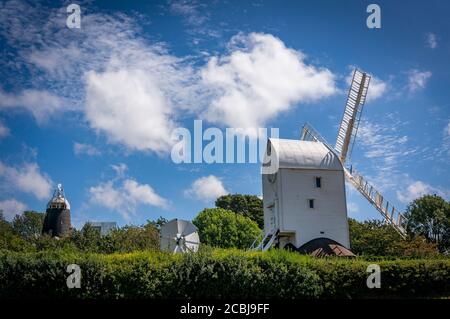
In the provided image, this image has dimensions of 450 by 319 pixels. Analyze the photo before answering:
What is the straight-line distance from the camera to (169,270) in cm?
2497

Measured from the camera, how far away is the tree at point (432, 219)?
62.3 metres

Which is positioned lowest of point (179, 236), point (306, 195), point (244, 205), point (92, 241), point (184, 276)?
point (184, 276)

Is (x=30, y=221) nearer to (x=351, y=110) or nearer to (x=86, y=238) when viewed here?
(x=86, y=238)

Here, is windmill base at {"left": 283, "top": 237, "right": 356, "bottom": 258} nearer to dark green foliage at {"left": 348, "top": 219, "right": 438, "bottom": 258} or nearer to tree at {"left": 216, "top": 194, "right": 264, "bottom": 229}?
dark green foliage at {"left": 348, "top": 219, "right": 438, "bottom": 258}

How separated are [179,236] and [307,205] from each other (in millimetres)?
9842

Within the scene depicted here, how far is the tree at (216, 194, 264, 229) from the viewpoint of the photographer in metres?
74.9

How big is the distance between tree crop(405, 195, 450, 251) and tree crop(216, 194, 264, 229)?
21115mm

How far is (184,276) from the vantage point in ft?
81.5

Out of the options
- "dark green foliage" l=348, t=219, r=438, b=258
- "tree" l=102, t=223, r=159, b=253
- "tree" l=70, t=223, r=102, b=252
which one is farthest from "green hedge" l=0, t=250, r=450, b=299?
"tree" l=70, t=223, r=102, b=252

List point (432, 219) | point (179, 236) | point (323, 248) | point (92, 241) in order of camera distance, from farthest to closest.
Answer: point (432, 219), point (92, 241), point (179, 236), point (323, 248)

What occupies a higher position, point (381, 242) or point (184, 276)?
point (381, 242)

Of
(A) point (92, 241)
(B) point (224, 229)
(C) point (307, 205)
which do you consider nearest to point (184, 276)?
(C) point (307, 205)
